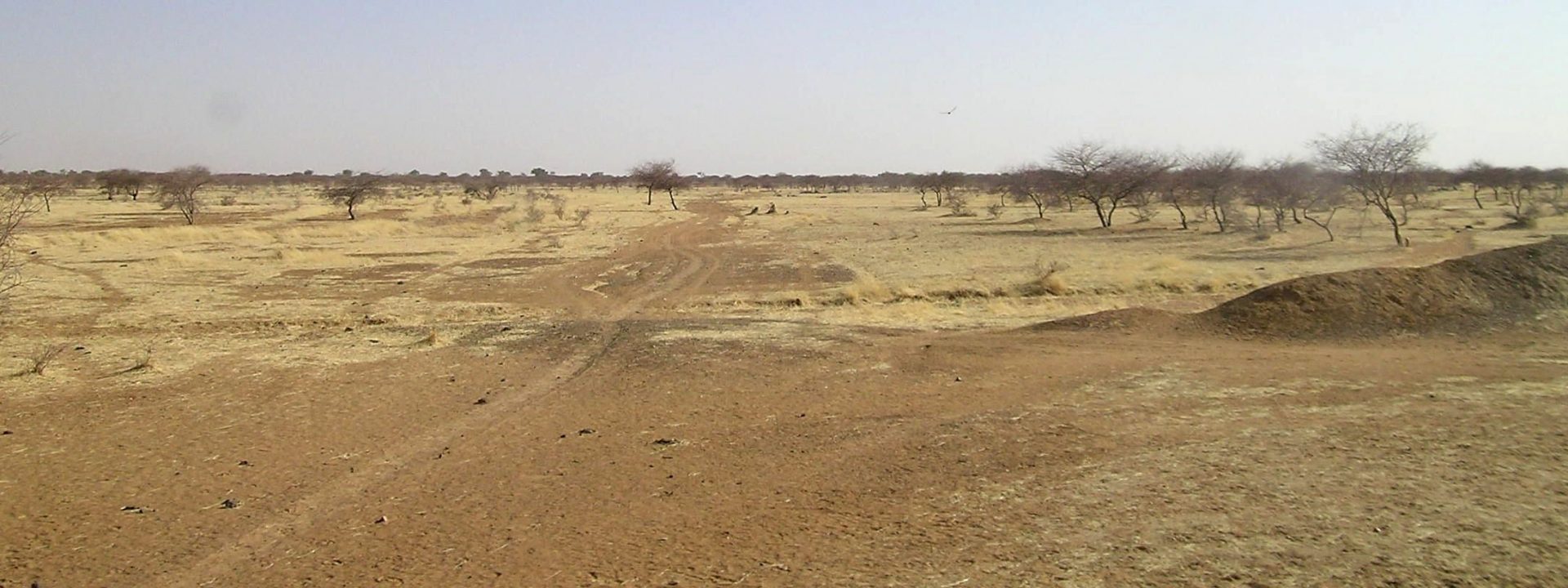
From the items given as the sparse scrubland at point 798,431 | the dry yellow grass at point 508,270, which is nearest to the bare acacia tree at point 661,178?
the dry yellow grass at point 508,270

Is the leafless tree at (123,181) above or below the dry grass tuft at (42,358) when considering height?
above

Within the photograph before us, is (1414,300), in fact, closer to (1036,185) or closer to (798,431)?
(798,431)

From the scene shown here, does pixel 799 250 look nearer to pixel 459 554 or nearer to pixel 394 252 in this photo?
pixel 394 252

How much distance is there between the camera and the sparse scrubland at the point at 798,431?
5.85 meters

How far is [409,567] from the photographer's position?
592 cm

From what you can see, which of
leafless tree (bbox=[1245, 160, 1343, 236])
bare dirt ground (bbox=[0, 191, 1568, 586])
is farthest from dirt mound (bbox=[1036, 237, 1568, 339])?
leafless tree (bbox=[1245, 160, 1343, 236])

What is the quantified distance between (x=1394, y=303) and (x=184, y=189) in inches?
2149

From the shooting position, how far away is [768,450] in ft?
27.6

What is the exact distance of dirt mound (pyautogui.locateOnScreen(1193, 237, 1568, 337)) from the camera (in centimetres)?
1296

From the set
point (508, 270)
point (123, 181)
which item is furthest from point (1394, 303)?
point (123, 181)

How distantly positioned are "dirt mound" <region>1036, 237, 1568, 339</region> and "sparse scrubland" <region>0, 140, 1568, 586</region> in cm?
6

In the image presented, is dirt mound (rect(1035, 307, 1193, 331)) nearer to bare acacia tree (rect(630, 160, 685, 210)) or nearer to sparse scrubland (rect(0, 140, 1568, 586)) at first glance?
sparse scrubland (rect(0, 140, 1568, 586))

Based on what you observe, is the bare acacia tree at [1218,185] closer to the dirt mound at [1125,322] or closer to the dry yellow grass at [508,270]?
the dry yellow grass at [508,270]

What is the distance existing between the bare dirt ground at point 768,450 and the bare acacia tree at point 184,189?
35427 mm
